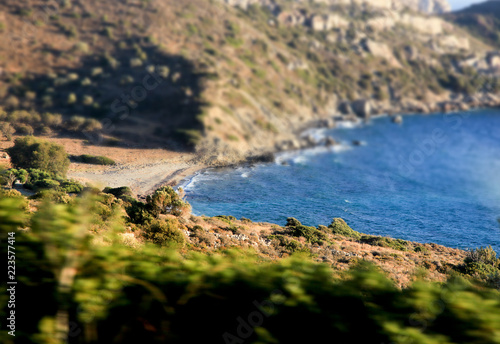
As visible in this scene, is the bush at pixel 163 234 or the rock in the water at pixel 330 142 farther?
the rock in the water at pixel 330 142

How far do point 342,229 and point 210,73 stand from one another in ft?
122

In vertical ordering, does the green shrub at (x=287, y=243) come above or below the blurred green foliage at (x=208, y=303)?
below

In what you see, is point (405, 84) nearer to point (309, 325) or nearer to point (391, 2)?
point (391, 2)

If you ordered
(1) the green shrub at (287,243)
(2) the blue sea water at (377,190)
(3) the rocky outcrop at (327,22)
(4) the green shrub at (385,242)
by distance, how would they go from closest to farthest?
(1) the green shrub at (287,243) < (4) the green shrub at (385,242) < (2) the blue sea water at (377,190) < (3) the rocky outcrop at (327,22)

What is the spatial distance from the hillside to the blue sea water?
6.26 metres

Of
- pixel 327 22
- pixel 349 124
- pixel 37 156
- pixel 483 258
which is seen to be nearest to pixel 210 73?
pixel 349 124

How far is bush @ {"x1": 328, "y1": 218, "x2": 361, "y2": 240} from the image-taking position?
2248 centimetres

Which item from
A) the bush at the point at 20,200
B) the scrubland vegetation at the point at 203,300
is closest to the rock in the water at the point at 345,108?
the bush at the point at 20,200

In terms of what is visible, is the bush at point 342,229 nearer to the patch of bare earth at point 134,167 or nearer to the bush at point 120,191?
the patch of bare earth at point 134,167

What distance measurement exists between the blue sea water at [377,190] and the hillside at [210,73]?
20.5ft

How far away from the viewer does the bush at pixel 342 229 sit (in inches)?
885

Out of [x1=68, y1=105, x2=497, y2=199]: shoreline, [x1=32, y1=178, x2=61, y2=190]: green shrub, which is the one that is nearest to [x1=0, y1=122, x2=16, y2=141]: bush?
[x1=68, y1=105, x2=497, y2=199]: shoreline

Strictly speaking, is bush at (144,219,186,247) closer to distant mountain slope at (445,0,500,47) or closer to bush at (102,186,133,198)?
bush at (102,186,133,198)

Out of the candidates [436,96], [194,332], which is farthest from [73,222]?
[436,96]
